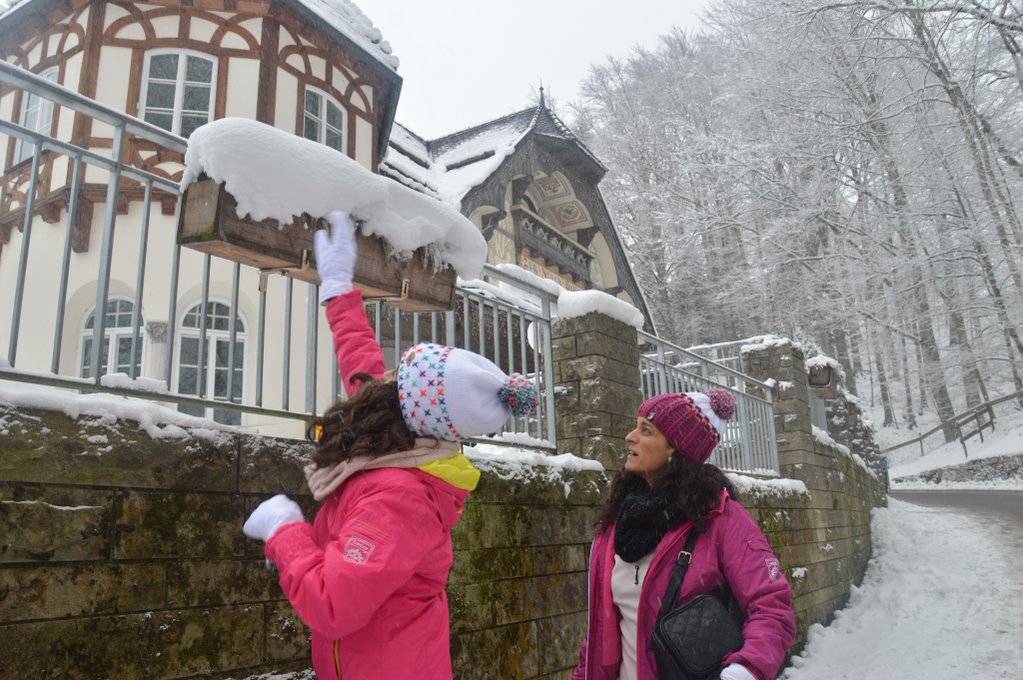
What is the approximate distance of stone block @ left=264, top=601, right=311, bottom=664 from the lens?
249 centimetres

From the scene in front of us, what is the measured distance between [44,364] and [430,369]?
7438 mm

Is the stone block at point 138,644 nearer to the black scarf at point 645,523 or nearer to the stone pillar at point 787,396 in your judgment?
the black scarf at point 645,523

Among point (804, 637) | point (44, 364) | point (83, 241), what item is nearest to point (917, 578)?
point (804, 637)

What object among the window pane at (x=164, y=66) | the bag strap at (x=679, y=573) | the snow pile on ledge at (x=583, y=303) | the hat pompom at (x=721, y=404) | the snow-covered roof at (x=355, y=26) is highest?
the snow-covered roof at (x=355, y=26)

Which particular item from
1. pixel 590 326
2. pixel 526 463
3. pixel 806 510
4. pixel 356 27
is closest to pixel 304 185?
pixel 526 463

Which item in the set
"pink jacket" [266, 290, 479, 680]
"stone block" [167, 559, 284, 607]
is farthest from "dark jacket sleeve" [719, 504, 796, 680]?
"stone block" [167, 559, 284, 607]

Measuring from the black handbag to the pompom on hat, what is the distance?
871 mm

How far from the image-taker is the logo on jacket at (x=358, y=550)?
161 centimetres

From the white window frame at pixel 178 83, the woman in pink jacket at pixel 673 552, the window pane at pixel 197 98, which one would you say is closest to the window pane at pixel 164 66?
the white window frame at pixel 178 83

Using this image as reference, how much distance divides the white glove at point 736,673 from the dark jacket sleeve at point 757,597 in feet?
0.10

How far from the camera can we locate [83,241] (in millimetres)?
9039

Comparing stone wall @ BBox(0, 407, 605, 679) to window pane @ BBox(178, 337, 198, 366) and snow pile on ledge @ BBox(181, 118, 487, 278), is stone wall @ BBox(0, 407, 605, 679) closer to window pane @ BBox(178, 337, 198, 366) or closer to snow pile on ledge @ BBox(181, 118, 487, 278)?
snow pile on ledge @ BBox(181, 118, 487, 278)

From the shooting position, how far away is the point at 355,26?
42.4ft

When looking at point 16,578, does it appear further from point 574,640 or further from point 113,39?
point 113,39
